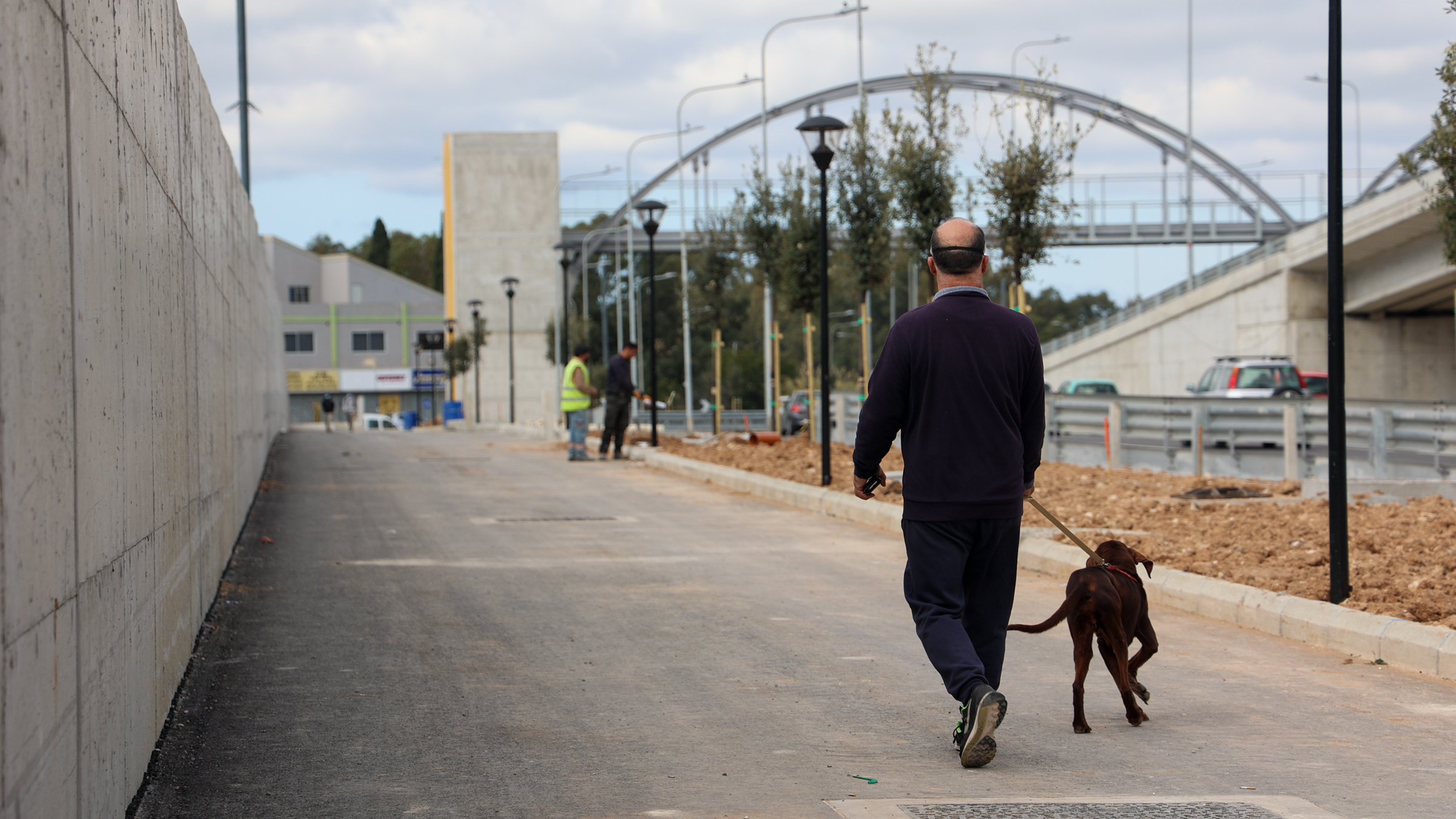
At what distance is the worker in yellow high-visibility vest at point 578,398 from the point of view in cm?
2161

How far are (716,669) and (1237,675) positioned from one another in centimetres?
254

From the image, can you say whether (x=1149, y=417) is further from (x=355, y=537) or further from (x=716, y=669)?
(x=716, y=669)

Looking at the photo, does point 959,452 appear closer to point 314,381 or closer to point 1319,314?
point 1319,314

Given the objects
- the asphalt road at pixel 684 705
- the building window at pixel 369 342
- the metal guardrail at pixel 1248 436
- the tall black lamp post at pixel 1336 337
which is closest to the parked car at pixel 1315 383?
the metal guardrail at pixel 1248 436

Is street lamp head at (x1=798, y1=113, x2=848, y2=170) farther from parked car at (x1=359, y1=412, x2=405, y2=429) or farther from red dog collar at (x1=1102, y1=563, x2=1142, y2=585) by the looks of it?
parked car at (x1=359, y1=412, x2=405, y2=429)

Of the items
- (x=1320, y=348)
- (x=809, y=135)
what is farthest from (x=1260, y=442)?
(x=1320, y=348)

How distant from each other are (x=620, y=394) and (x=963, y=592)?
17.6 metres

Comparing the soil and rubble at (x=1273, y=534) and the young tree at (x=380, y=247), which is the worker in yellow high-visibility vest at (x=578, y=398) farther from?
the young tree at (x=380, y=247)

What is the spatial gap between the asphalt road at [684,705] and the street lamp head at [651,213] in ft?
48.7

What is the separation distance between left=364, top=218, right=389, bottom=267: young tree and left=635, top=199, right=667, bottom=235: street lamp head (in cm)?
10729

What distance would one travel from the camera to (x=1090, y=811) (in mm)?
4176

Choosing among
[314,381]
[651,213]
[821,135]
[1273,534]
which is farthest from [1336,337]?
[314,381]

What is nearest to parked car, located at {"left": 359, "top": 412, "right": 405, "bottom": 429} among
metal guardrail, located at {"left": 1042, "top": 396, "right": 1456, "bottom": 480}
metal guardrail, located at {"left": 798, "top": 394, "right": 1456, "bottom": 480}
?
metal guardrail, located at {"left": 798, "top": 394, "right": 1456, "bottom": 480}

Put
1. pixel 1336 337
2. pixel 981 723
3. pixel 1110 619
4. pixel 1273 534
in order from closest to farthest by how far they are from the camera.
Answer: pixel 981 723
pixel 1110 619
pixel 1336 337
pixel 1273 534
